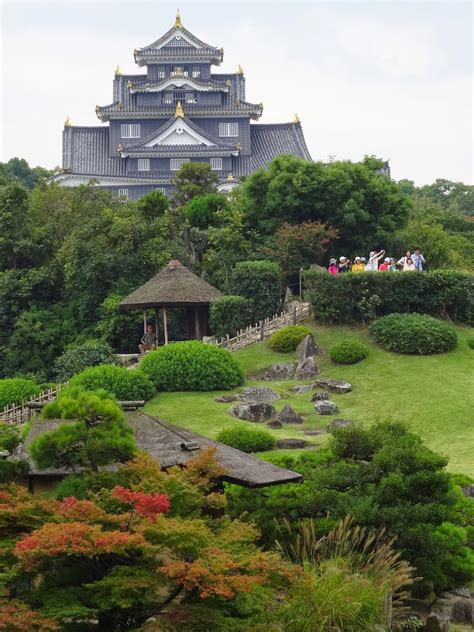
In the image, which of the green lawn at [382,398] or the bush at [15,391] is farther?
the bush at [15,391]

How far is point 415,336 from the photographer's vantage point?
34156 mm

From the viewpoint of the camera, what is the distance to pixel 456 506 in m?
19.5

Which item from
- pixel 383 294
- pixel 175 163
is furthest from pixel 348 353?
pixel 175 163

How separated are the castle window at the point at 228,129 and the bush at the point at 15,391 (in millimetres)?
34020

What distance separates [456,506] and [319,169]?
22860mm

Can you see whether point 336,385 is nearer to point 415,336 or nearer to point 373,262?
point 415,336

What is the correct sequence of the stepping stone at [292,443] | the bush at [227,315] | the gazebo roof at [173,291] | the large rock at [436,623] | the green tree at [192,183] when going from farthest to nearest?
the green tree at [192,183] → the bush at [227,315] → the gazebo roof at [173,291] → the stepping stone at [292,443] → the large rock at [436,623]

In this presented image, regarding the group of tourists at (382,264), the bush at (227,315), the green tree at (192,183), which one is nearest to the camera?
the bush at (227,315)

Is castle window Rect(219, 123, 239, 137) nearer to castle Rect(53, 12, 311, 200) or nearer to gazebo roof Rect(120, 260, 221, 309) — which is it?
castle Rect(53, 12, 311, 200)

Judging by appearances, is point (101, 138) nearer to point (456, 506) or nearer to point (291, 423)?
point (291, 423)

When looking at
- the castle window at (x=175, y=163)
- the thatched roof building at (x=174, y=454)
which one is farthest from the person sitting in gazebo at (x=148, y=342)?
the castle window at (x=175, y=163)

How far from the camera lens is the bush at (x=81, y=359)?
35569 mm

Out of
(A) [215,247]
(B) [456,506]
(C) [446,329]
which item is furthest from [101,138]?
(B) [456,506]

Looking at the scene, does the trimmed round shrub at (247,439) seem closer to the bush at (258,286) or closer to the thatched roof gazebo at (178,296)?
the thatched roof gazebo at (178,296)
